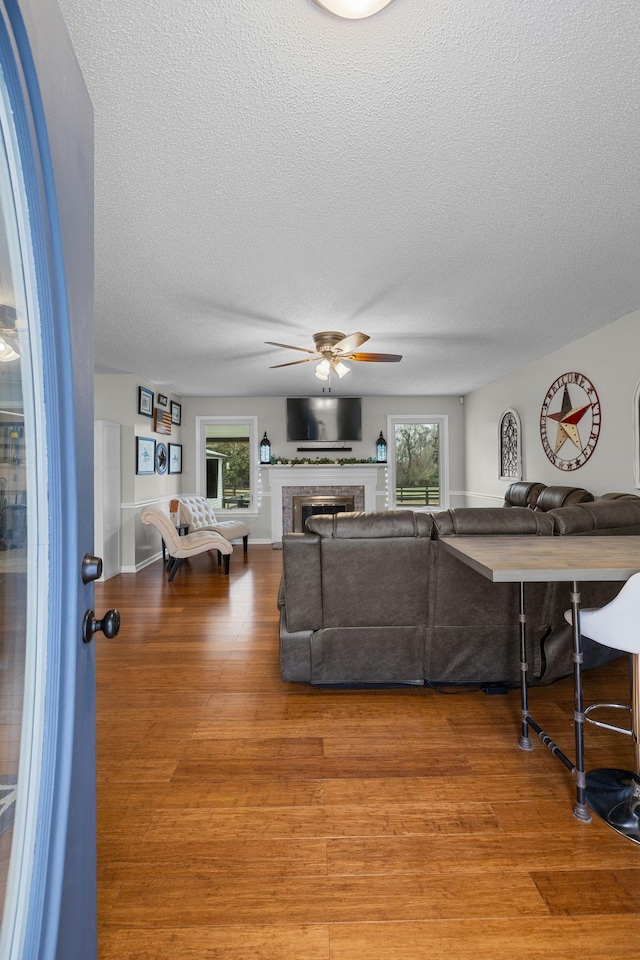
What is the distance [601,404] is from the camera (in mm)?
4164

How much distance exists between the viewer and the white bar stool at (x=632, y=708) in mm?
1563

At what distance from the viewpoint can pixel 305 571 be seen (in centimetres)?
261

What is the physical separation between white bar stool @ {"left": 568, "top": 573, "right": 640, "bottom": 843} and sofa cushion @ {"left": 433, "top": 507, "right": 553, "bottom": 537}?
35.8 inches

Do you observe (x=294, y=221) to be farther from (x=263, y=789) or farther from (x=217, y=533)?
(x=217, y=533)


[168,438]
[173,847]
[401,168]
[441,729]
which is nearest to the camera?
[173,847]

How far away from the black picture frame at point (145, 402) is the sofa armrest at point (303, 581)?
3.99 meters

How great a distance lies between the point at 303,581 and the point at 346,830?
1174 mm

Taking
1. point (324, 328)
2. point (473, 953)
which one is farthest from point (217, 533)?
point (473, 953)

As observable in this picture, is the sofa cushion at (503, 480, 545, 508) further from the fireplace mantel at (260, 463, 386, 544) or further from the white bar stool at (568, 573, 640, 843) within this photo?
the white bar stool at (568, 573, 640, 843)

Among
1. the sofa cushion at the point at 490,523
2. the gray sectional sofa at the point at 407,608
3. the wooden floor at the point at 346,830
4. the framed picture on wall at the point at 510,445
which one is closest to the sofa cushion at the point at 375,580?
the gray sectional sofa at the point at 407,608

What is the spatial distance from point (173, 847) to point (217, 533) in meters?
4.49

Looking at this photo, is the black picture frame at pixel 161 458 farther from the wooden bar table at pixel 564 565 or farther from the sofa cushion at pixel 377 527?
the wooden bar table at pixel 564 565

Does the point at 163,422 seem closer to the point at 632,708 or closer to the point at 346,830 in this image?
the point at 346,830

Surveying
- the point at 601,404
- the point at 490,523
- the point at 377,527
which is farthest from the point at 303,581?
the point at 601,404
